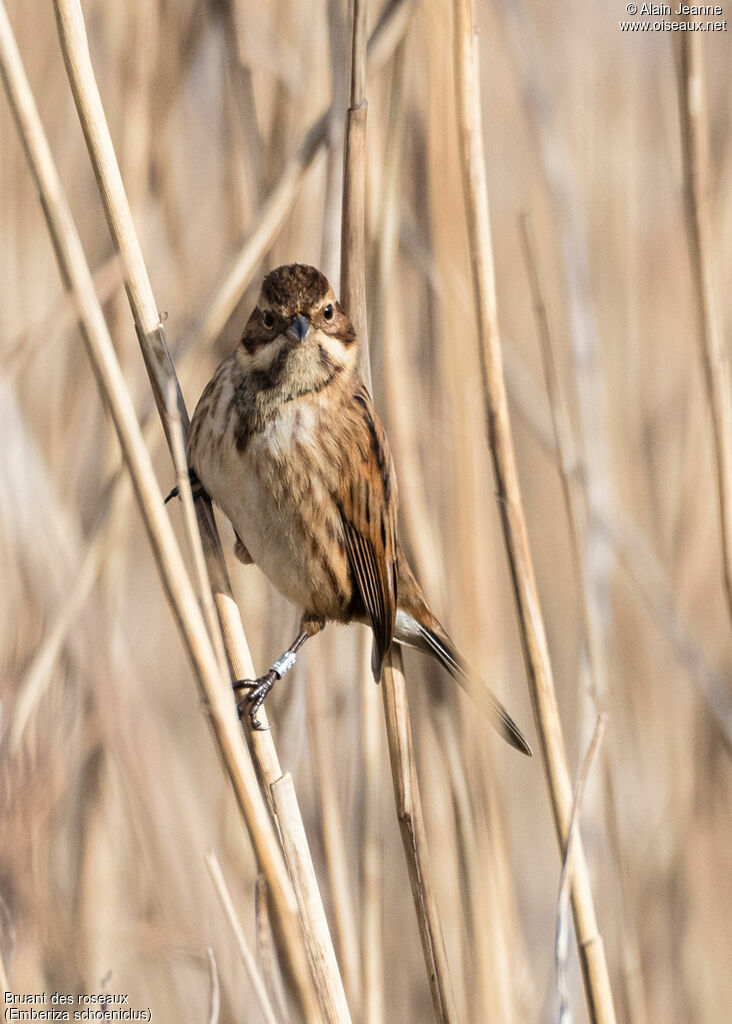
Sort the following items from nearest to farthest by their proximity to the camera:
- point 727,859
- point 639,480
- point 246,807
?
point 246,807
point 727,859
point 639,480

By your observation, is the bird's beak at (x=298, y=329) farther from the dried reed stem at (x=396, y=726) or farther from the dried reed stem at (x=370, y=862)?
the dried reed stem at (x=370, y=862)

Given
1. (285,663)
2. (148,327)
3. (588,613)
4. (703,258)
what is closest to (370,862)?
(285,663)

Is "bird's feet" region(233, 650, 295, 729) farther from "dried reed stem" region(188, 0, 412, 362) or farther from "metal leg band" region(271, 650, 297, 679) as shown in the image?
"dried reed stem" region(188, 0, 412, 362)

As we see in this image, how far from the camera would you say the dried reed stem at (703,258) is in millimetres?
1706

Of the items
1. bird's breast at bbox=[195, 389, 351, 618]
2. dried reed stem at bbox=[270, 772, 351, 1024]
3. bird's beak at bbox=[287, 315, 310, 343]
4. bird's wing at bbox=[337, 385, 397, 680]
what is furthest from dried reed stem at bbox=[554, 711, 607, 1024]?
bird's beak at bbox=[287, 315, 310, 343]

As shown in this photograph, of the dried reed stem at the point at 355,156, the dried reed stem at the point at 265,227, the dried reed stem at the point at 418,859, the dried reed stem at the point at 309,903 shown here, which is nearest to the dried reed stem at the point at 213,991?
the dried reed stem at the point at 309,903

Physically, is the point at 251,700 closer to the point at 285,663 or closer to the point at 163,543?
the point at 285,663

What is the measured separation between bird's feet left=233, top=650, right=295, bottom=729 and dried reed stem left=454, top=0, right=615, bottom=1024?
0.44 m

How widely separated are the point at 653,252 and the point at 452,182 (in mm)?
1394

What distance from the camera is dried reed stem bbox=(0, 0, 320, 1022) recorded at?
130cm

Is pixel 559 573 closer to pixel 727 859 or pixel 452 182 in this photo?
pixel 727 859

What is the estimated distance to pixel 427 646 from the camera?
87.5 inches

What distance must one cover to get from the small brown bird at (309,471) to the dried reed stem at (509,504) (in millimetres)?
273

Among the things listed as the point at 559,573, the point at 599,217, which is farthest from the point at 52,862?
the point at 599,217
